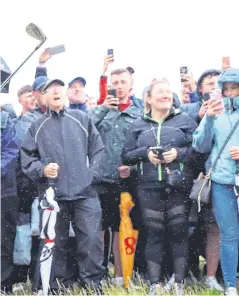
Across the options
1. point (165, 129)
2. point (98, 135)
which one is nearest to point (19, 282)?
point (98, 135)

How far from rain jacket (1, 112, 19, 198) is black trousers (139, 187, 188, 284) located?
141 centimetres

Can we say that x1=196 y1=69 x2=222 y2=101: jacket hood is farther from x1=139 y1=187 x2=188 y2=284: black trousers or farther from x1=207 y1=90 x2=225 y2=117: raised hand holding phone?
x1=139 y1=187 x2=188 y2=284: black trousers

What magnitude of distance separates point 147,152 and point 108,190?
2.68ft

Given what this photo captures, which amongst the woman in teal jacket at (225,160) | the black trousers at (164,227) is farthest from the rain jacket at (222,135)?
the black trousers at (164,227)

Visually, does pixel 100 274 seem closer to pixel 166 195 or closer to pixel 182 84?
pixel 166 195

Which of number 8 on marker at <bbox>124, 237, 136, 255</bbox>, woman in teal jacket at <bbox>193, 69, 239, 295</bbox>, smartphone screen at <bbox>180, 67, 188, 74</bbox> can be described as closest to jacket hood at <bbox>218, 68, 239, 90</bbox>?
woman in teal jacket at <bbox>193, 69, 239, 295</bbox>

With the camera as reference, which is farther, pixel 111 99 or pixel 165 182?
pixel 111 99

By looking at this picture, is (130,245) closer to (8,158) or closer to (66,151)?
(66,151)

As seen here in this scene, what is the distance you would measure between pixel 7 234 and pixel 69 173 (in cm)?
98

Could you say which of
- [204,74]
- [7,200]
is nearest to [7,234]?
[7,200]

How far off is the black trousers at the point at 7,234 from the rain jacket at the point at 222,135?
200cm

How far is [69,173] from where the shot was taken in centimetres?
573

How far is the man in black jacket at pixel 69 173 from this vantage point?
18.7 ft

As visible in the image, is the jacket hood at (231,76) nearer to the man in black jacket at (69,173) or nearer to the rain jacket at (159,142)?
the rain jacket at (159,142)
